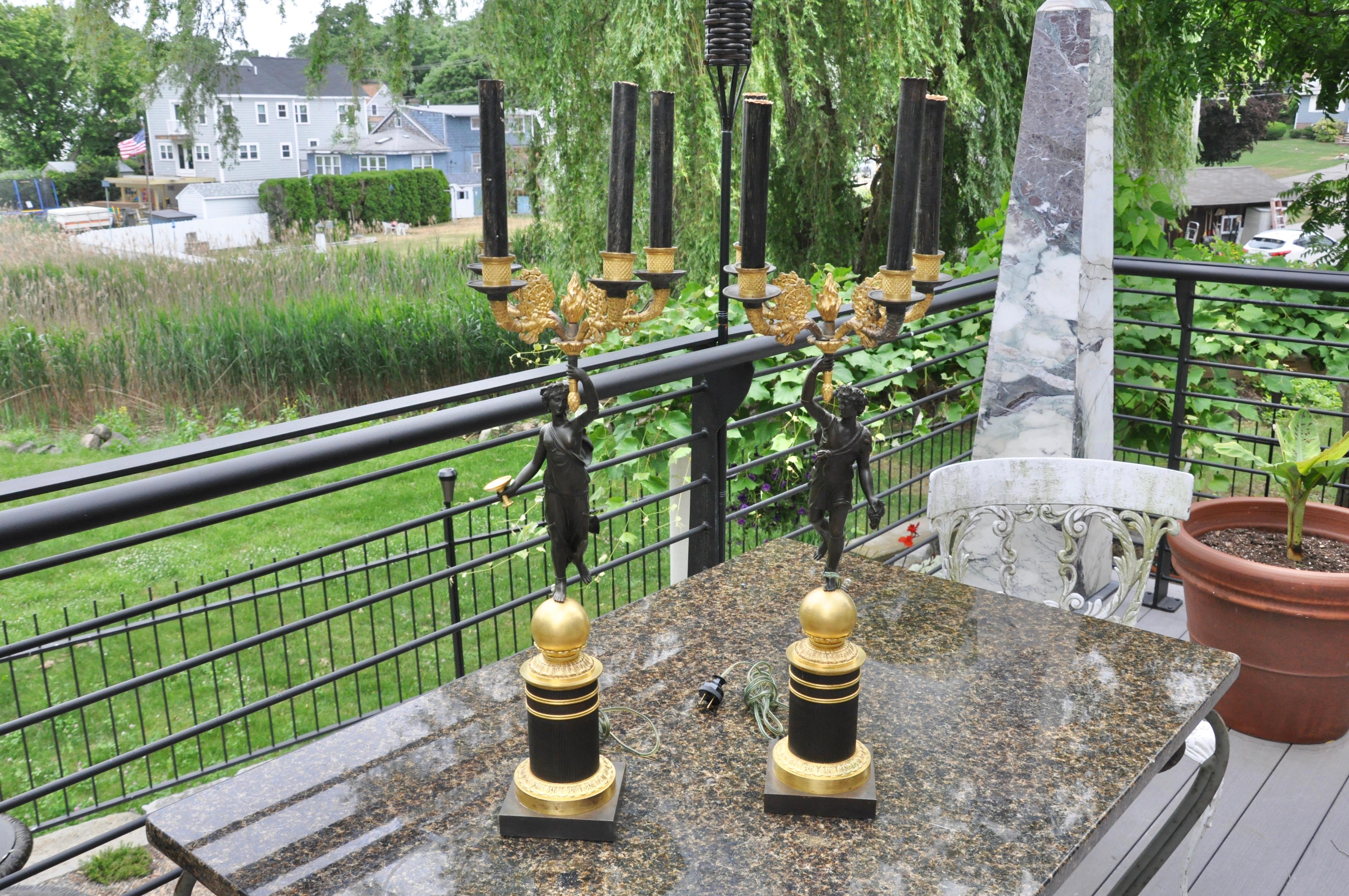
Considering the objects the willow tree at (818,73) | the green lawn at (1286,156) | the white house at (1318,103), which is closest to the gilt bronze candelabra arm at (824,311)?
the willow tree at (818,73)

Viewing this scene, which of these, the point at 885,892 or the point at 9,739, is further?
the point at 9,739

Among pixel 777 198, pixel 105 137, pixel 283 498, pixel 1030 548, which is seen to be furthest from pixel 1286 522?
pixel 105 137

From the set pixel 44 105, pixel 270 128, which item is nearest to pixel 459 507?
pixel 44 105

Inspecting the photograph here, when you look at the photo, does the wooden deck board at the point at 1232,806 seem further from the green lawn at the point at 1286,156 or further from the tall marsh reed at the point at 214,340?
the green lawn at the point at 1286,156

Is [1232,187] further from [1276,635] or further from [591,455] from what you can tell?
[591,455]

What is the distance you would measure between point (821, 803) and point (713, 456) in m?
1.38

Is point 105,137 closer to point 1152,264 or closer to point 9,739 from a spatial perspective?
point 9,739

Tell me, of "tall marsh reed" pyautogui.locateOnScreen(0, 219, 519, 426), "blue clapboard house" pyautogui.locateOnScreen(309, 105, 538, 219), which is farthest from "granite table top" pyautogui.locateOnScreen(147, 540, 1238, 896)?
"blue clapboard house" pyautogui.locateOnScreen(309, 105, 538, 219)

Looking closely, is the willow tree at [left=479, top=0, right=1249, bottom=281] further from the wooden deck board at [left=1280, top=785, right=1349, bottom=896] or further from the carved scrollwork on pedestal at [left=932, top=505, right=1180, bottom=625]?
the wooden deck board at [left=1280, top=785, right=1349, bottom=896]

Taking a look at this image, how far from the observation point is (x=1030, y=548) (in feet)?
10.7

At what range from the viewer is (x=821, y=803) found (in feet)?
4.00

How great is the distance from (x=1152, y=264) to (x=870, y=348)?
2266 mm

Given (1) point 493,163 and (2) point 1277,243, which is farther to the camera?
(2) point 1277,243

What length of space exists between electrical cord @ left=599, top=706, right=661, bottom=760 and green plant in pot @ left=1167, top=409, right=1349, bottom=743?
1779 mm
